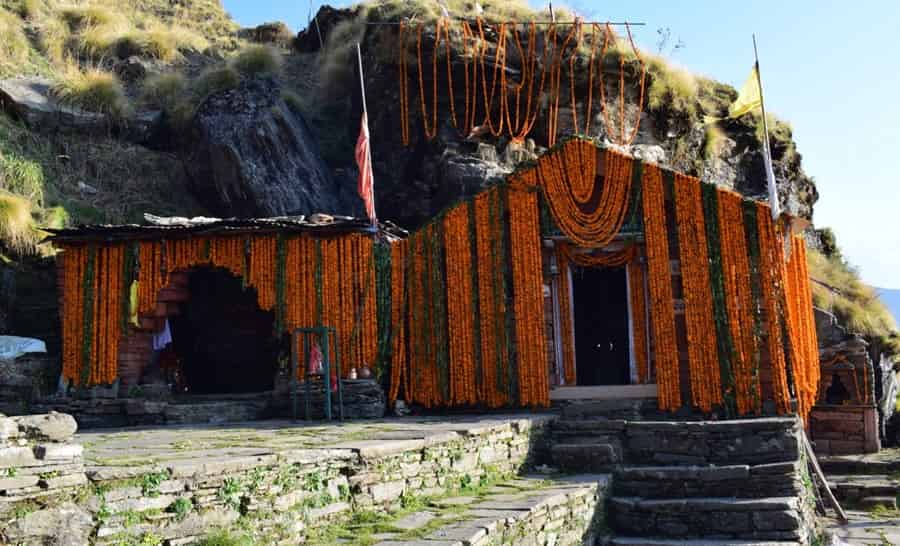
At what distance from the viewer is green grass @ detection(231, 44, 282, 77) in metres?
25.0

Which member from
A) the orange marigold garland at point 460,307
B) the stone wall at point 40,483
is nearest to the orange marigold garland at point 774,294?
the orange marigold garland at point 460,307

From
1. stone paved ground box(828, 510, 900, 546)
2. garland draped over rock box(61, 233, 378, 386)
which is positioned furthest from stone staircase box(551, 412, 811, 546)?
garland draped over rock box(61, 233, 378, 386)

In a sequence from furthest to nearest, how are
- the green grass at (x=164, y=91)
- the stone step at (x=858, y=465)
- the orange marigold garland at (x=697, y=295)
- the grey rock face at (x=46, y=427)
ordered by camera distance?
the green grass at (x=164, y=91)
the stone step at (x=858, y=465)
the orange marigold garland at (x=697, y=295)
the grey rock face at (x=46, y=427)

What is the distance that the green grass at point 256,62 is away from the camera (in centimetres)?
2500

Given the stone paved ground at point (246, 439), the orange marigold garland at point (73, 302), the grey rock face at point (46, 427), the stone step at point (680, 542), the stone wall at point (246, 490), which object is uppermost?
the orange marigold garland at point (73, 302)

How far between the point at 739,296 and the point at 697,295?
60 cm

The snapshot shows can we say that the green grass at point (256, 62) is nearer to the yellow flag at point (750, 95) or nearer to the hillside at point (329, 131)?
the hillside at point (329, 131)

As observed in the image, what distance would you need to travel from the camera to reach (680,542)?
9.19 m

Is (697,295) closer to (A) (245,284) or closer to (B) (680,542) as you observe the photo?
(B) (680,542)

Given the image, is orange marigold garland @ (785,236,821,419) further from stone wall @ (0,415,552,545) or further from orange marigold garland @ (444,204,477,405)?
stone wall @ (0,415,552,545)

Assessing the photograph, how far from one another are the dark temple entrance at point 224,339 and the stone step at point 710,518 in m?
9.10

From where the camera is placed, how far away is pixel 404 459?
8039 millimetres

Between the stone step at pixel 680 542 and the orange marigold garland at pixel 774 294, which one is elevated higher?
the orange marigold garland at pixel 774 294

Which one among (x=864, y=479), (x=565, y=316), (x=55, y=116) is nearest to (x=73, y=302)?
(x=565, y=316)
